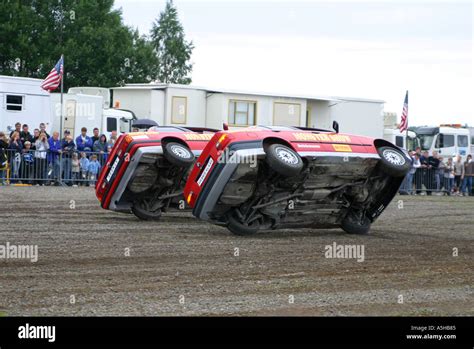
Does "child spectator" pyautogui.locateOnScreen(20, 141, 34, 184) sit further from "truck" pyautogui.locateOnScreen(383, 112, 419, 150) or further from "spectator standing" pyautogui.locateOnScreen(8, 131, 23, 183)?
"truck" pyautogui.locateOnScreen(383, 112, 419, 150)

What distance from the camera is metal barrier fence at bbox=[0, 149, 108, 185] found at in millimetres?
25172

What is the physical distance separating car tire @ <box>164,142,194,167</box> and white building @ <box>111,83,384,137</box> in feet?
57.0

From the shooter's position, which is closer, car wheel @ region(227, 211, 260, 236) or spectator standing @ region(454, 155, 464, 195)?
car wheel @ region(227, 211, 260, 236)

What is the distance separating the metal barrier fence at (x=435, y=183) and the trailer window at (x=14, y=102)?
12.5 m

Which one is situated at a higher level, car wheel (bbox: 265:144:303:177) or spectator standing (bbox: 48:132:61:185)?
car wheel (bbox: 265:144:303:177)

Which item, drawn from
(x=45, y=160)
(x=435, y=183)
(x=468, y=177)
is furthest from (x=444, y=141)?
(x=45, y=160)

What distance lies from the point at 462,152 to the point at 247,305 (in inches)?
1336

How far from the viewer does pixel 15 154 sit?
82.4 feet

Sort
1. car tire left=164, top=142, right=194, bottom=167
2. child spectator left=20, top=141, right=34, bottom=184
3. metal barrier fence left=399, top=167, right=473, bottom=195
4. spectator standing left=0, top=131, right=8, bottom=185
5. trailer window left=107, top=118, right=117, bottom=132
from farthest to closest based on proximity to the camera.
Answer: trailer window left=107, top=118, right=117, bottom=132 → metal barrier fence left=399, top=167, right=473, bottom=195 → child spectator left=20, top=141, right=34, bottom=184 → spectator standing left=0, top=131, right=8, bottom=185 → car tire left=164, top=142, right=194, bottom=167

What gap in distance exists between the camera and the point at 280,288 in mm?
9719

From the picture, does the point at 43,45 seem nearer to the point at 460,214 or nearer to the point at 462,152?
the point at 462,152

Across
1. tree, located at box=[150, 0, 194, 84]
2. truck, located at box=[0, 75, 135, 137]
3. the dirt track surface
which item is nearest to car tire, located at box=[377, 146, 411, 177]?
the dirt track surface

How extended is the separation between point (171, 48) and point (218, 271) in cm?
5971
